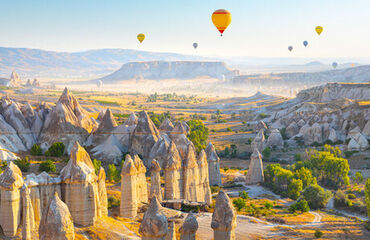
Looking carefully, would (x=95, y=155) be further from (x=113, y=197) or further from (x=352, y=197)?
(x=352, y=197)

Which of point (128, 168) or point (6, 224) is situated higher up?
point (128, 168)

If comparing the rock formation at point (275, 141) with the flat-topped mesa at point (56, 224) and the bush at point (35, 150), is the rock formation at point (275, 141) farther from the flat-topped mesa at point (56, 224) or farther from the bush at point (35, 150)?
the flat-topped mesa at point (56, 224)

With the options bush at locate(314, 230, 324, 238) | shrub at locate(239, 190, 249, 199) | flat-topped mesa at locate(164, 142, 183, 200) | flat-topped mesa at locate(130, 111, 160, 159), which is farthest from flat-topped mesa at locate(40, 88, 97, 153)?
bush at locate(314, 230, 324, 238)

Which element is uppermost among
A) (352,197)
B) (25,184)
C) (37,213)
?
(25,184)

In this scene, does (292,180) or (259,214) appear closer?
(259,214)

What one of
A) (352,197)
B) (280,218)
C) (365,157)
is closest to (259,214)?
(280,218)

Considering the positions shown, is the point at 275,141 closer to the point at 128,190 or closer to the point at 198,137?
the point at 198,137
